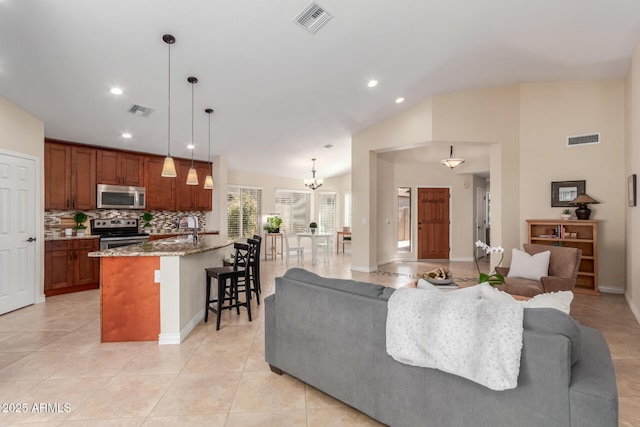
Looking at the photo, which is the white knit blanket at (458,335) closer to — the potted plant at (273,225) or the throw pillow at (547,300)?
the throw pillow at (547,300)

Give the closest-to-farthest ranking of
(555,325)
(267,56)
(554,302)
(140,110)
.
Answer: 1. (555,325)
2. (554,302)
3. (267,56)
4. (140,110)

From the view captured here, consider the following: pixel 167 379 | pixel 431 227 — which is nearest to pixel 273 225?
pixel 431 227

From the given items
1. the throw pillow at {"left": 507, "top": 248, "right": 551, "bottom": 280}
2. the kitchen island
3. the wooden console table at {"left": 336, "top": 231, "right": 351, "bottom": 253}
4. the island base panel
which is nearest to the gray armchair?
the throw pillow at {"left": 507, "top": 248, "right": 551, "bottom": 280}

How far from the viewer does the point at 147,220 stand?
6.11 metres

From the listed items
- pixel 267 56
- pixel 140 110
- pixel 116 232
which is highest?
pixel 267 56

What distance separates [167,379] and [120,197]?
170 inches

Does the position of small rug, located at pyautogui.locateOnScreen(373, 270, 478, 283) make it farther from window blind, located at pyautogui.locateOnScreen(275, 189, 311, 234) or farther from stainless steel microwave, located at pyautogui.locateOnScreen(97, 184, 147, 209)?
stainless steel microwave, located at pyautogui.locateOnScreen(97, 184, 147, 209)

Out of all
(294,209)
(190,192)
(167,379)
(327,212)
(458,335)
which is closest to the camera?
(458,335)

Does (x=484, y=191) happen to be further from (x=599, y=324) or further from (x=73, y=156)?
(x=73, y=156)

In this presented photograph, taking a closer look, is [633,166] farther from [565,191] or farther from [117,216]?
[117,216]

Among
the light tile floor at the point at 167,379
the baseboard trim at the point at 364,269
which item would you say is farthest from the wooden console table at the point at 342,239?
the light tile floor at the point at 167,379

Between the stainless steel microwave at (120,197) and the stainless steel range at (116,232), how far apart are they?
279 mm

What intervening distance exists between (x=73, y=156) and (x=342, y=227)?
7.04 m

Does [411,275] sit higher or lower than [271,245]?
lower
